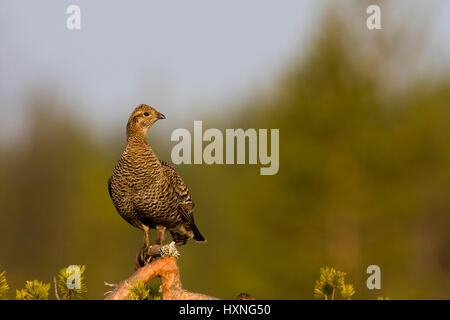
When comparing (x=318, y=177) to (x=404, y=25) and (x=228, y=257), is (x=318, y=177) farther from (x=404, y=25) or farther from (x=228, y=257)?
(x=404, y=25)

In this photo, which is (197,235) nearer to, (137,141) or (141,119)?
(137,141)

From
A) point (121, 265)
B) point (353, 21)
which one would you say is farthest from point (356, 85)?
point (121, 265)

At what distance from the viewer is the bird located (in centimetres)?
516

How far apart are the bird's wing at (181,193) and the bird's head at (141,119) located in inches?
25.1

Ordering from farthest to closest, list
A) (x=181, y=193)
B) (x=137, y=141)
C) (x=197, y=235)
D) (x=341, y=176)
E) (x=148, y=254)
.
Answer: (x=341, y=176) < (x=197, y=235) < (x=181, y=193) < (x=137, y=141) < (x=148, y=254)

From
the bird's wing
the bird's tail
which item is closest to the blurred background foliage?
the bird's tail

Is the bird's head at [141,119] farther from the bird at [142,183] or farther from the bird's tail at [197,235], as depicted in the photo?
the bird's tail at [197,235]

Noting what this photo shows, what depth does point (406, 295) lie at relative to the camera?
1725 centimetres

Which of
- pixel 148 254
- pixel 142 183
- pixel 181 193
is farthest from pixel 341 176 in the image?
pixel 148 254

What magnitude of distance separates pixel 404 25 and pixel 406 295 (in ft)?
Answer: 30.6

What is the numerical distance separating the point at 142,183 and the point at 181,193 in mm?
509

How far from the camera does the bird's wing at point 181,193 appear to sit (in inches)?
224

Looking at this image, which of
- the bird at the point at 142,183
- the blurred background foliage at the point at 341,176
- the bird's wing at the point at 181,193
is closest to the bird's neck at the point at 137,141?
the bird at the point at 142,183

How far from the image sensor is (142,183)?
17.4 feet
